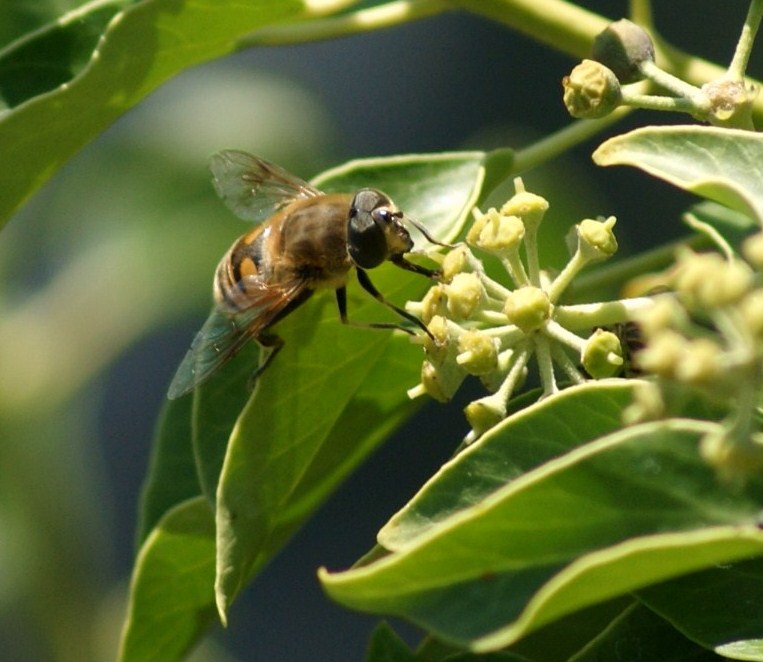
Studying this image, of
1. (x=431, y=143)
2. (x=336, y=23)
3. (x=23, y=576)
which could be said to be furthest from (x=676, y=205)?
(x=336, y=23)

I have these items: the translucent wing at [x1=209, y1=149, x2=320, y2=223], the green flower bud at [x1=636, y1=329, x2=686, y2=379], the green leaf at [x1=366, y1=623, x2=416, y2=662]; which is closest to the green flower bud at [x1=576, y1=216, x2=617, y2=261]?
the green flower bud at [x1=636, y1=329, x2=686, y2=379]

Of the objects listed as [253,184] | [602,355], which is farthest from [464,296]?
[253,184]

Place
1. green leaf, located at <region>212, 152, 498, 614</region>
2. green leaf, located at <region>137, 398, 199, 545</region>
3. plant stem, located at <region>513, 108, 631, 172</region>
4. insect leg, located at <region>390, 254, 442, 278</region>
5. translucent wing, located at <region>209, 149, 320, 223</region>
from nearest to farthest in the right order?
green leaf, located at <region>212, 152, 498, 614</region>, insect leg, located at <region>390, 254, 442, 278</region>, plant stem, located at <region>513, 108, 631, 172</region>, green leaf, located at <region>137, 398, 199, 545</region>, translucent wing, located at <region>209, 149, 320, 223</region>

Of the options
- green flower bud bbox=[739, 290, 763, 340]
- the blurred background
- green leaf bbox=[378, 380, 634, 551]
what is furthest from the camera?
the blurred background

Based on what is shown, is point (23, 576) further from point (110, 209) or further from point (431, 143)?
point (431, 143)

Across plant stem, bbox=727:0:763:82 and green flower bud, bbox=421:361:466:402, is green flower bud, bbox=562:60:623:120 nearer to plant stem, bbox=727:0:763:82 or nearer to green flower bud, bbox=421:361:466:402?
plant stem, bbox=727:0:763:82

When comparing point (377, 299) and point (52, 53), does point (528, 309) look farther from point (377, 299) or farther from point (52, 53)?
point (52, 53)

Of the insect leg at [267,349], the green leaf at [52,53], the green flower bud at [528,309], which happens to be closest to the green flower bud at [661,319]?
the green flower bud at [528,309]
